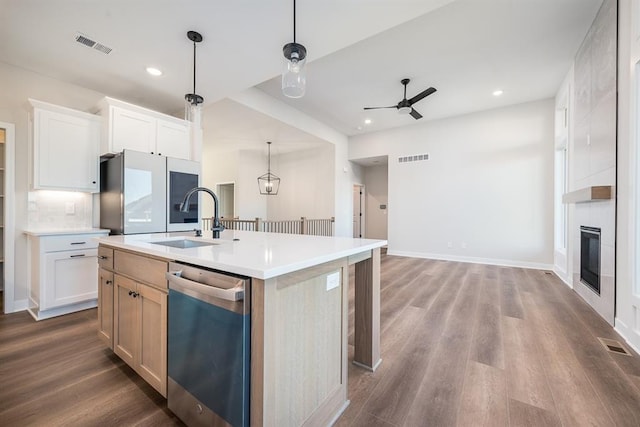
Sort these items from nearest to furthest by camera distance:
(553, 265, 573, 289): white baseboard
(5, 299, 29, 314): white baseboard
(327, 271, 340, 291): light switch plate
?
(327, 271, 340, 291): light switch plate
(5, 299, 29, 314): white baseboard
(553, 265, 573, 289): white baseboard

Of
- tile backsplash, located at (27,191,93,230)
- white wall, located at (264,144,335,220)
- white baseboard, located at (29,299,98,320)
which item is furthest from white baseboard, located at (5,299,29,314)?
white wall, located at (264,144,335,220)

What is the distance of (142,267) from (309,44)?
246 cm

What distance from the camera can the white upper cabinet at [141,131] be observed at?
309 cm

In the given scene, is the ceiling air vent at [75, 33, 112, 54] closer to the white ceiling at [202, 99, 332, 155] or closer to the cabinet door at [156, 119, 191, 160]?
Answer: the cabinet door at [156, 119, 191, 160]

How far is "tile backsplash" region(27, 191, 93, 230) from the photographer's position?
9.96 ft

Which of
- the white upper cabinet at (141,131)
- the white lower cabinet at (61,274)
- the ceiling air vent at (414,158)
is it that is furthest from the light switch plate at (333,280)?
the ceiling air vent at (414,158)

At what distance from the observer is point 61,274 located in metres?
2.75

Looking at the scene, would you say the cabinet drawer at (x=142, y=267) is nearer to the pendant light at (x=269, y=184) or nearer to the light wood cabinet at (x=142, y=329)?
the light wood cabinet at (x=142, y=329)

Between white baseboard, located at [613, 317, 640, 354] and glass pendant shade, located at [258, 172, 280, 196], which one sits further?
glass pendant shade, located at [258, 172, 280, 196]

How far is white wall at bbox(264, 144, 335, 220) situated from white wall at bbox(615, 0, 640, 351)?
5124 millimetres

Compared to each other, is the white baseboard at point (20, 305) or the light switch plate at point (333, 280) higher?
the light switch plate at point (333, 280)

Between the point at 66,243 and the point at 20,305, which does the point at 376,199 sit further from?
the point at 20,305

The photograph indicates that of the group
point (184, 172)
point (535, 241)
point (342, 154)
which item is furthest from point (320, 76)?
point (535, 241)

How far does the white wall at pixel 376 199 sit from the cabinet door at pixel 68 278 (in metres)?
7.15
